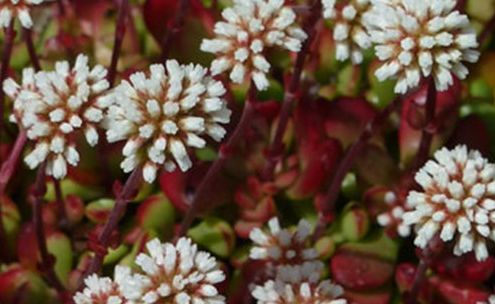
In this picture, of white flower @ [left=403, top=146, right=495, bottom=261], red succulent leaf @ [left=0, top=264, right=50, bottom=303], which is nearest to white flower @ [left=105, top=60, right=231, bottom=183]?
white flower @ [left=403, top=146, right=495, bottom=261]

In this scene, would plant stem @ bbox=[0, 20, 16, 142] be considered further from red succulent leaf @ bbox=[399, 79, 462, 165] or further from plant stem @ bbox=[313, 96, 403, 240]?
red succulent leaf @ bbox=[399, 79, 462, 165]

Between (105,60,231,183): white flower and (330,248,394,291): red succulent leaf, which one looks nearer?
(105,60,231,183): white flower

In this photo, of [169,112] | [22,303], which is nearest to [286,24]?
[169,112]

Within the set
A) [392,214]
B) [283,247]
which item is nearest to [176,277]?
[283,247]

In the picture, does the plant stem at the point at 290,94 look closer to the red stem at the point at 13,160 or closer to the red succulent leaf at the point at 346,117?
the red succulent leaf at the point at 346,117

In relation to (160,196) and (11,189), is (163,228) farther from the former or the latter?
(11,189)

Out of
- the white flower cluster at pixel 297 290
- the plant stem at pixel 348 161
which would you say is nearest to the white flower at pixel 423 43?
the plant stem at pixel 348 161

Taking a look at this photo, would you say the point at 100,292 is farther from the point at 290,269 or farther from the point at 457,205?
the point at 457,205

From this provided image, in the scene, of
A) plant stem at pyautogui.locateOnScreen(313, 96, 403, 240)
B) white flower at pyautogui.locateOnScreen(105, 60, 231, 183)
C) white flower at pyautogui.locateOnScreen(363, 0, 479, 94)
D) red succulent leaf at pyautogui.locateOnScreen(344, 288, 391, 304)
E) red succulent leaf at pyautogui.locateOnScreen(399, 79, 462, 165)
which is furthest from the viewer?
red succulent leaf at pyautogui.locateOnScreen(399, 79, 462, 165)
